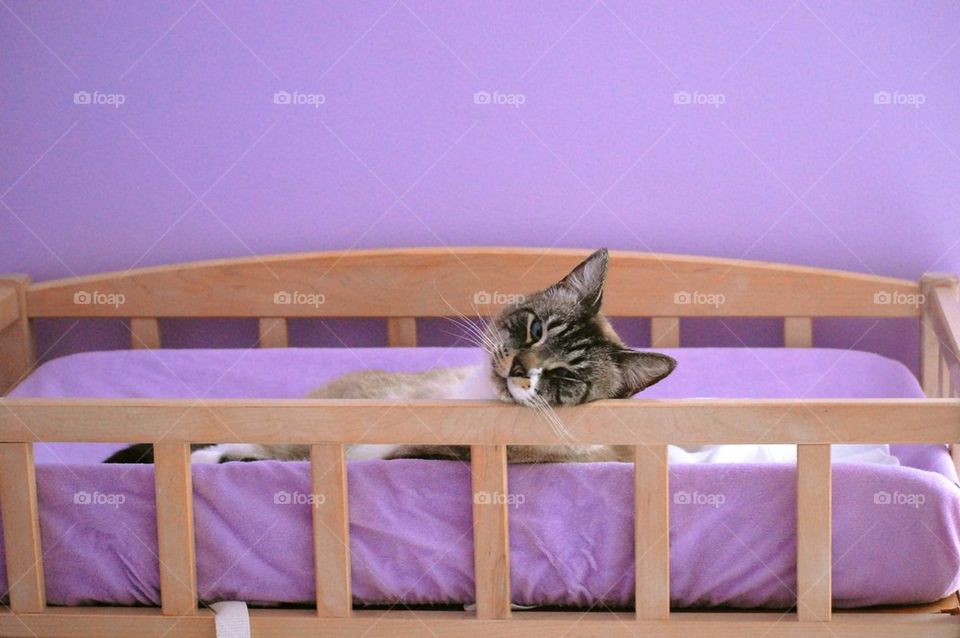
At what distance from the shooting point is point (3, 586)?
1578 mm

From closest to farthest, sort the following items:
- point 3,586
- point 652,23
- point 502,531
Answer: point 502,531
point 3,586
point 652,23

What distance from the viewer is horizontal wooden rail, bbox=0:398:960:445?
4.56 ft

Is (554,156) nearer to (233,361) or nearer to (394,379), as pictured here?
(394,379)

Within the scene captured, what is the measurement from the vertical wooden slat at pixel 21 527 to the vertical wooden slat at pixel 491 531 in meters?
0.70

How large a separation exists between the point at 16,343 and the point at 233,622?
1182 mm

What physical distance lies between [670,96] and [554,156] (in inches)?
11.6

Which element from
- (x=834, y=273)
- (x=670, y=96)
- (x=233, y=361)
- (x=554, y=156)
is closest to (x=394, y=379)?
(x=233, y=361)

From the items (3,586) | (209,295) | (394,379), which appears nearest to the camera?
(3,586)

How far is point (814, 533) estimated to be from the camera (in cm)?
144

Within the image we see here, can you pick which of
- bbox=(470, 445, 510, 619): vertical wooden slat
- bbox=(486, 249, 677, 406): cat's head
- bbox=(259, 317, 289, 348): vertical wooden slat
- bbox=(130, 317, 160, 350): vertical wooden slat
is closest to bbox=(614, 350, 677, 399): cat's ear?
bbox=(486, 249, 677, 406): cat's head
